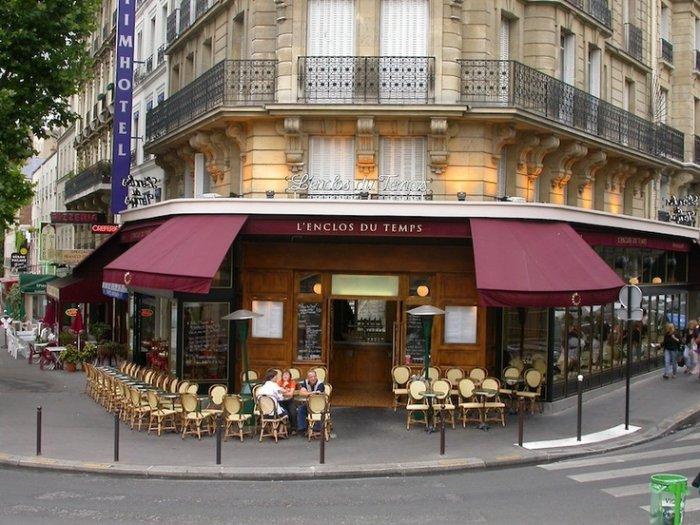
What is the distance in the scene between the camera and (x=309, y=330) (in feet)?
59.7

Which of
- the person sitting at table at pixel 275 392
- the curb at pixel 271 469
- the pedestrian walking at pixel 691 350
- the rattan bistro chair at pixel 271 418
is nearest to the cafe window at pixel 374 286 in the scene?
the person sitting at table at pixel 275 392

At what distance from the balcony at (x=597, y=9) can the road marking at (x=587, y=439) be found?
10356 millimetres

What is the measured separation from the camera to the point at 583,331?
63.9 feet

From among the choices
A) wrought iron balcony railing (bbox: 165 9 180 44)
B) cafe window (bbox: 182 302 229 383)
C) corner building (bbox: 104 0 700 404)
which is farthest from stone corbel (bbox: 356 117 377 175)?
wrought iron balcony railing (bbox: 165 9 180 44)

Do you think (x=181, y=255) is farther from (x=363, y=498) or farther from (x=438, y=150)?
(x=363, y=498)

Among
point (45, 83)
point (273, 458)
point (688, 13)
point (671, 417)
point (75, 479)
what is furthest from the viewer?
point (688, 13)

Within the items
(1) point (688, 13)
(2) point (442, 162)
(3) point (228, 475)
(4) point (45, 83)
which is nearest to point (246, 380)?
(3) point (228, 475)

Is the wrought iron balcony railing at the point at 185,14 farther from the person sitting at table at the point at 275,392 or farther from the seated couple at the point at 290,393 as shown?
the person sitting at table at the point at 275,392

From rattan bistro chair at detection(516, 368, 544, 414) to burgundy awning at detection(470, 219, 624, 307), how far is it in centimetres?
210

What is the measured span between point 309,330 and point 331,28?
6368mm

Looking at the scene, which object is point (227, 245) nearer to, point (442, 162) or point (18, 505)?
point (442, 162)

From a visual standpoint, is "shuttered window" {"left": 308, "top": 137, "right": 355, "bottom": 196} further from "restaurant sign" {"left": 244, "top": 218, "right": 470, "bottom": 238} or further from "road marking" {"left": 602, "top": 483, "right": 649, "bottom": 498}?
"road marking" {"left": 602, "top": 483, "right": 649, "bottom": 498}

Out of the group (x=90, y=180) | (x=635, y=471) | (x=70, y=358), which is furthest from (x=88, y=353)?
(x=635, y=471)

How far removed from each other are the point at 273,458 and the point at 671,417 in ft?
27.7
